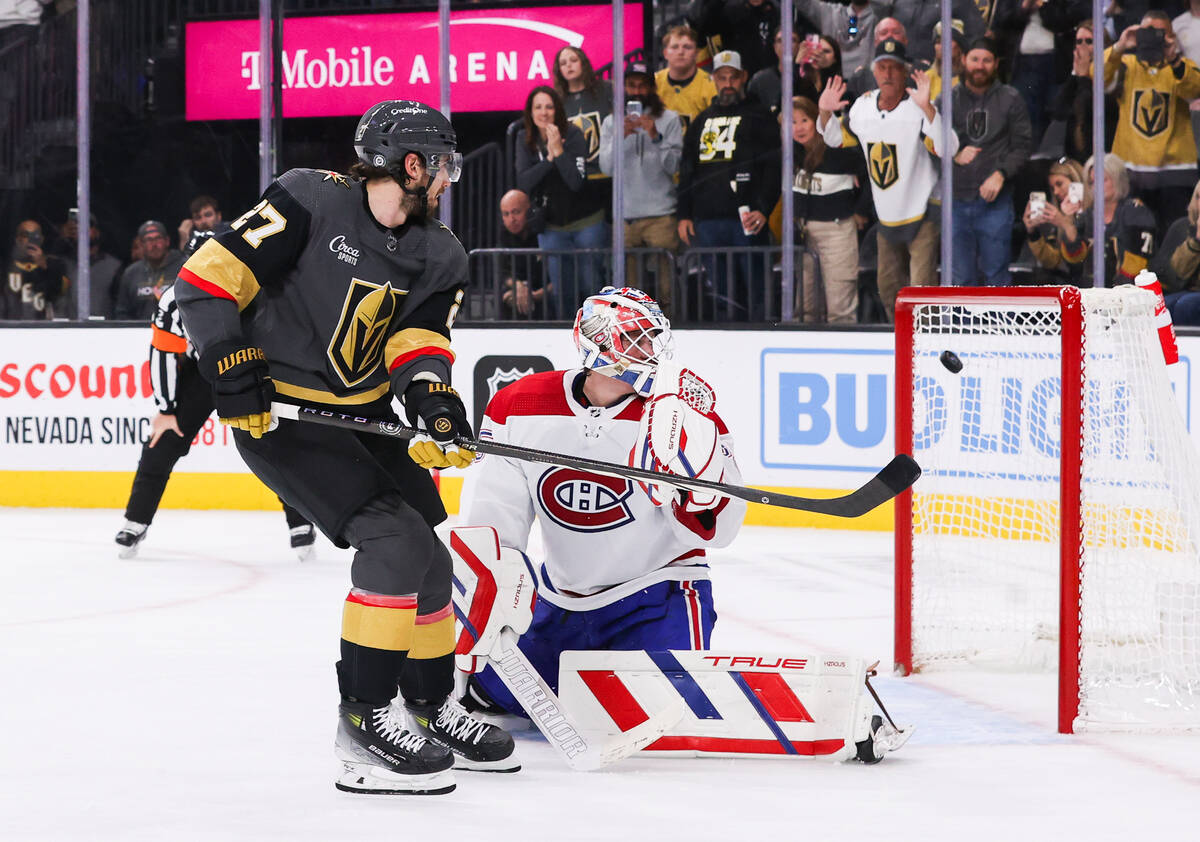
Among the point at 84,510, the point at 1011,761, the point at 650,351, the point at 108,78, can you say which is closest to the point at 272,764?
the point at 650,351

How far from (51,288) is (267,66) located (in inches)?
51.9

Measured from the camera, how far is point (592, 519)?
2811 millimetres

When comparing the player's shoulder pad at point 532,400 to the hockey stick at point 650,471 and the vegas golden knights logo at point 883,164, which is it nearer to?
the hockey stick at point 650,471

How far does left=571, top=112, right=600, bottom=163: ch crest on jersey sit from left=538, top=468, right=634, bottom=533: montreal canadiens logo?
3.63 m

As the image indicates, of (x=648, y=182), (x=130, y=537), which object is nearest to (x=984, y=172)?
(x=648, y=182)

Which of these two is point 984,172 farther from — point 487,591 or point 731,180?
point 487,591

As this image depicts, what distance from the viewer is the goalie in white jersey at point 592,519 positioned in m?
2.75

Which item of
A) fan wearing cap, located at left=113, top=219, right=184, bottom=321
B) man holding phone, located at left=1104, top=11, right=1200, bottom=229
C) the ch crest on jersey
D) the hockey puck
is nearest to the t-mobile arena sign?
the ch crest on jersey

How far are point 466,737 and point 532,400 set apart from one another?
2.03 ft

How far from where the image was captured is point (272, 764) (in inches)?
101

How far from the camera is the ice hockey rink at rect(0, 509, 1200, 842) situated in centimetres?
223

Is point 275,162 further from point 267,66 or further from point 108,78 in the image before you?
point 108,78

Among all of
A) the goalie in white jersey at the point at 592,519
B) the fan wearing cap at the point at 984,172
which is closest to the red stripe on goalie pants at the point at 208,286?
the goalie in white jersey at the point at 592,519

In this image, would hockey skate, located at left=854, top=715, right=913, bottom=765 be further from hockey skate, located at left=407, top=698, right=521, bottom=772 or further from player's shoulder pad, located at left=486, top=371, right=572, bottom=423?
player's shoulder pad, located at left=486, top=371, right=572, bottom=423
